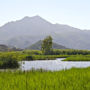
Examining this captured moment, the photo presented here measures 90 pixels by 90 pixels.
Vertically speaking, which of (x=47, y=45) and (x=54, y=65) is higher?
(x=47, y=45)

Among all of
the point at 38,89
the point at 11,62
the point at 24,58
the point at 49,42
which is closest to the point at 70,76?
the point at 38,89

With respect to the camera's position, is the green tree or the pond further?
the green tree

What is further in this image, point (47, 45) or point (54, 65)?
point (47, 45)

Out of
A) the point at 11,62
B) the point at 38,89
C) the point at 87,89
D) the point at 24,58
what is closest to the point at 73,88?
the point at 87,89

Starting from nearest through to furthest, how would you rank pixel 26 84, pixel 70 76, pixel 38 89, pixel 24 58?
pixel 38 89 < pixel 26 84 < pixel 70 76 < pixel 24 58

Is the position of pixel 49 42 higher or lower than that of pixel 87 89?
higher

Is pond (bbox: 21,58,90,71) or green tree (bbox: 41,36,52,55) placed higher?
green tree (bbox: 41,36,52,55)

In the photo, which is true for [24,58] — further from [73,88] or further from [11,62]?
[73,88]

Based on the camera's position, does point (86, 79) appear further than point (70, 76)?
No

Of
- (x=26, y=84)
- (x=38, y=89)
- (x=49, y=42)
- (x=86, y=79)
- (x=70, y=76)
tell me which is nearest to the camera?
(x=38, y=89)

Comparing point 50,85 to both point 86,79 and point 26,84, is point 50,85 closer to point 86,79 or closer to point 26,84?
point 26,84

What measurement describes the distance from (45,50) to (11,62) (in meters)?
47.6

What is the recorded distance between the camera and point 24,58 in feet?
163

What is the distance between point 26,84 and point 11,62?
16.3 metres
